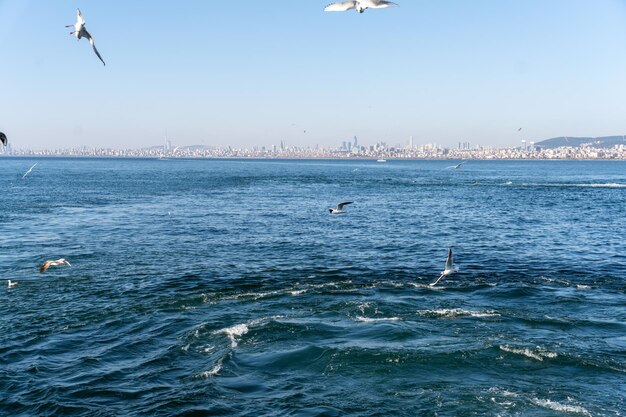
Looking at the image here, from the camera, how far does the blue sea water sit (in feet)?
66.3

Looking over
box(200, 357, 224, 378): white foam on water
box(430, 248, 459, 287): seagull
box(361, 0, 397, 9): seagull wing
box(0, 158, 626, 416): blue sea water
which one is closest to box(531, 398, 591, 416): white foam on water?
box(0, 158, 626, 416): blue sea water

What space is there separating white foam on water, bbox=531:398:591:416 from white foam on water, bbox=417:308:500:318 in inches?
359

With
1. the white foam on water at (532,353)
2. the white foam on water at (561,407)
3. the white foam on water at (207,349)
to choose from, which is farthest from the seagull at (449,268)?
the white foam on water at (207,349)

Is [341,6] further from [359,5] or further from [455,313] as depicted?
[455,313]

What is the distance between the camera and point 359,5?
543 inches

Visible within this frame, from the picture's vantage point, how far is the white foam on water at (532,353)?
2358 cm

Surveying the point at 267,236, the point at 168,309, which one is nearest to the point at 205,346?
the point at 168,309

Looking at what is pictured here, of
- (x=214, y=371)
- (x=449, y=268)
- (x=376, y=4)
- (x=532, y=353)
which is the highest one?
(x=376, y=4)

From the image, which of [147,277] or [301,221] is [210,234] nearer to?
[301,221]

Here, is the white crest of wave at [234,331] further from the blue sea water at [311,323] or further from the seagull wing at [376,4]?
the seagull wing at [376,4]

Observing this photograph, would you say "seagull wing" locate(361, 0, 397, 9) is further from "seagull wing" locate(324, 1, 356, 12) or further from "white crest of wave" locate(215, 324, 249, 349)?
"white crest of wave" locate(215, 324, 249, 349)

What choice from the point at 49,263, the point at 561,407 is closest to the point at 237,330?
the point at 49,263

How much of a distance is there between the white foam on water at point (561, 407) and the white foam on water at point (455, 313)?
29.9ft

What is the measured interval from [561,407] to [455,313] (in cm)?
1001
